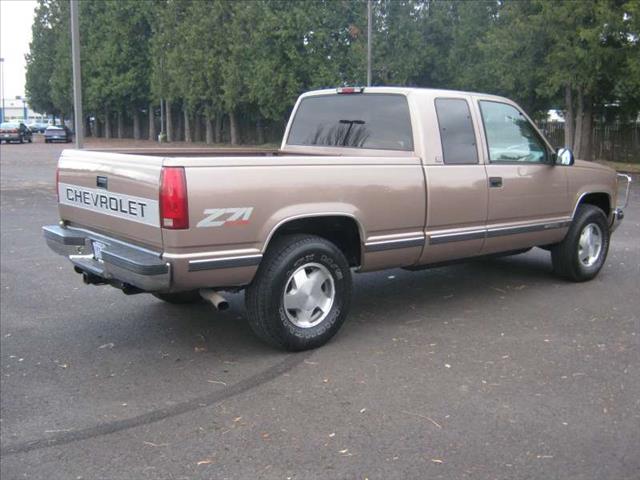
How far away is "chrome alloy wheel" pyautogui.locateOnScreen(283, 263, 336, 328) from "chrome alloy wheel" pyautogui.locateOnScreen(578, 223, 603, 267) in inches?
131

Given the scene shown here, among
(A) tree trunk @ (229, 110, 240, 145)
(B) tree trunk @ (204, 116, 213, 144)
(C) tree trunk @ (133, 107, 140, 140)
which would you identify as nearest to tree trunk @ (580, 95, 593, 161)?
(A) tree trunk @ (229, 110, 240, 145)

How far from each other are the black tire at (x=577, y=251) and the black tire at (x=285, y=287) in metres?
2.98

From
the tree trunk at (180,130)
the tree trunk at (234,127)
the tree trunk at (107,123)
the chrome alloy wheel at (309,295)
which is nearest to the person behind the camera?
the chrome alloy wheel at (309,295)

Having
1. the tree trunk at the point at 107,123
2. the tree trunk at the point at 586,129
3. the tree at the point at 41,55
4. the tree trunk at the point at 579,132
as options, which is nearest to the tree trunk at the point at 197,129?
the tree trunk at the point at 107,123

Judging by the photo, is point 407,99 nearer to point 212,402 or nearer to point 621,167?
point 212,402

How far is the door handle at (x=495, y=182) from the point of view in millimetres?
6379

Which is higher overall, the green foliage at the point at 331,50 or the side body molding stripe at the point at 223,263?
the green foliage at the point at 331,50

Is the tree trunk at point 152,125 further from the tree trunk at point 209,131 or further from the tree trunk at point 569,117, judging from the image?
the tree trunk at point 569,117

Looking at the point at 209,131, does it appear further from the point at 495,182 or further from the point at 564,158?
the point at 495,182

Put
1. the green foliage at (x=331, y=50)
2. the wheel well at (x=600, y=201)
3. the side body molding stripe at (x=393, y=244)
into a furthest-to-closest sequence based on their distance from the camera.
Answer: the green foliage at (x=331, y=50) → the wheel well at (x=600, y=201) → the side body molding stripe at (x=393, y=244)

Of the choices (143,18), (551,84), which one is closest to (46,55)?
(143,18)

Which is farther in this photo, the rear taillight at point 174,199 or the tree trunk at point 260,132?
the tree trunk at point 260,132

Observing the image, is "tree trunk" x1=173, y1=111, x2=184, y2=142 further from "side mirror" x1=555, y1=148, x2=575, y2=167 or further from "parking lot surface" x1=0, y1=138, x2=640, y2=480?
"side mirror" x1=555, y1=148, x2=575, y2=167

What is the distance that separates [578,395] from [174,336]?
3.08m
